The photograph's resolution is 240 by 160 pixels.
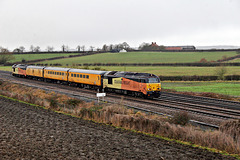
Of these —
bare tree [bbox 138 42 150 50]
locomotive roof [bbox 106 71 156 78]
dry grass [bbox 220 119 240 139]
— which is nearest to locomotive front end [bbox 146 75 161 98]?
locomotive roof [bbox 106 71 156 78]

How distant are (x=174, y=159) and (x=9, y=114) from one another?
16.3 m

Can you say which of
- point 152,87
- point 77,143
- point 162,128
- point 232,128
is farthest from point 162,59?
point 77,143

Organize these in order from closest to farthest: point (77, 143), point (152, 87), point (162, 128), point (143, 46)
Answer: point (77, 143)
point (162, 128)
point (152, 87)
point (143, 46)

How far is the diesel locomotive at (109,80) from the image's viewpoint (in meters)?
28.7

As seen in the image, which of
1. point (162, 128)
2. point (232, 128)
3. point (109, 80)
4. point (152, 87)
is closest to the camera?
point (232, 128)

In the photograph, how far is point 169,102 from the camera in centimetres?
2778

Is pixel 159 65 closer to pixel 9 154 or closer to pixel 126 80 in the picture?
pixel 126 80

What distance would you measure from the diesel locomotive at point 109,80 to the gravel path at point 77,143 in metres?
10.7

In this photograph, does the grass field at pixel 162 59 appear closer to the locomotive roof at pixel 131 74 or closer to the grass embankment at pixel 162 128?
the locomotive roof at pixel 131 74

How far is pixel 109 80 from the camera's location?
112 ft

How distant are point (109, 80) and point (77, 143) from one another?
19.7m

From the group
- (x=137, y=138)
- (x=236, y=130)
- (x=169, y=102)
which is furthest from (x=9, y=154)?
(x=169, y=102)

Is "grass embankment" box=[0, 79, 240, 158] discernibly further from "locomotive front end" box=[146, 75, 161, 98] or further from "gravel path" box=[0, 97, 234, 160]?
"locomotive front end" box=[146, 75, 161, 98]

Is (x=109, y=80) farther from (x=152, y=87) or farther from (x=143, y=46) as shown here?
(x=143, y=46)
